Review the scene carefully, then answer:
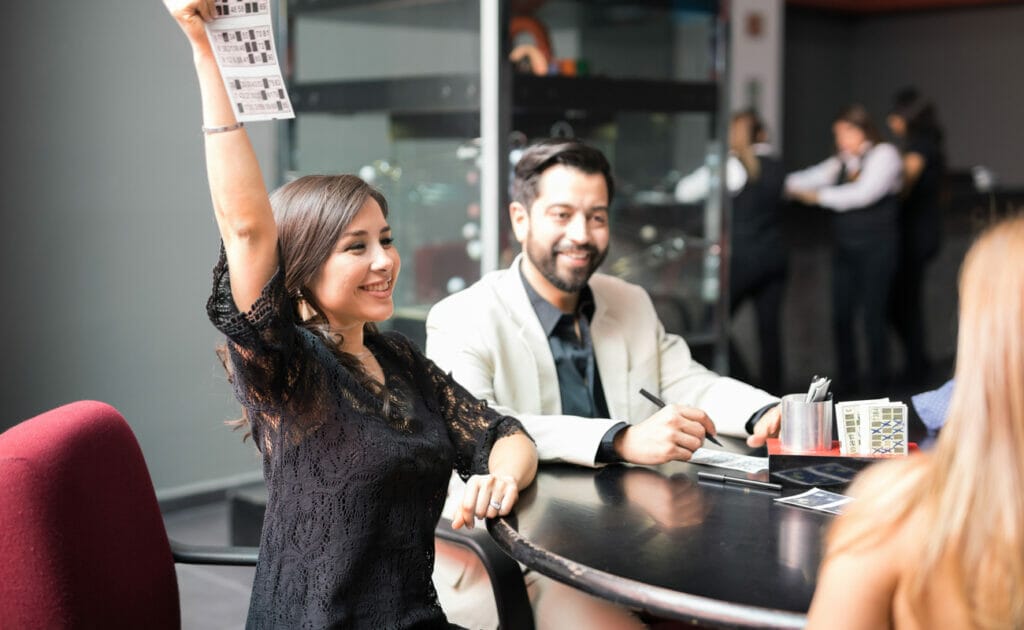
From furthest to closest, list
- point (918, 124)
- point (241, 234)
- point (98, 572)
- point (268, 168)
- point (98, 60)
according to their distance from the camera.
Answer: point (918, 124)
point (268, 168)
point (98, 60)
point (98, 572)
point (241, 234)

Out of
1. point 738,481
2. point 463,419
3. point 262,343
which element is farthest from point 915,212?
point 262,343

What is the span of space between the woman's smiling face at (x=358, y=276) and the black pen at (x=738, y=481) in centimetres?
60

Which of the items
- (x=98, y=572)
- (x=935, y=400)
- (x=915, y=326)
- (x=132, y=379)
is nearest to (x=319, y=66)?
(x=132, y=379)

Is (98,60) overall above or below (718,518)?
above

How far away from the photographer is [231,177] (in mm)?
1456

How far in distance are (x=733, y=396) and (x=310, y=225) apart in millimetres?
1070

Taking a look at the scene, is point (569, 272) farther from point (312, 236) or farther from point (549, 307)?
point (312, 236)

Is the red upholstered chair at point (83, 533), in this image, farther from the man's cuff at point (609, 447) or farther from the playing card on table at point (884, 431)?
the playing card on table at point (884, 431)

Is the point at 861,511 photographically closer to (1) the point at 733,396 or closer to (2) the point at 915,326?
(1) the point at 733,396

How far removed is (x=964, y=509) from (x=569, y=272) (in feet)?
5.09

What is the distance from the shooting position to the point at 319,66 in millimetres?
4199

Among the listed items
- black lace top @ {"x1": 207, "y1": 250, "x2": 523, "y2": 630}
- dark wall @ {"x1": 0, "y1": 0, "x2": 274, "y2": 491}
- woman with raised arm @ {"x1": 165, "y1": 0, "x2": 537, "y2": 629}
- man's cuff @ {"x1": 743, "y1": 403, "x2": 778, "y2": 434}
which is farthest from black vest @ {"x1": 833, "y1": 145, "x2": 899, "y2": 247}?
black lace top @ {"x1": 207, "y1": 250, "x2": 523, "y2": 630}

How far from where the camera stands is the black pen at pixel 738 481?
6.21 feet

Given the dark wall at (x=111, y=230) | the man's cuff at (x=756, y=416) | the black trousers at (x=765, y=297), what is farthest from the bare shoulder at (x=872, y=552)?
the black trousers at (x=765, y=297)
